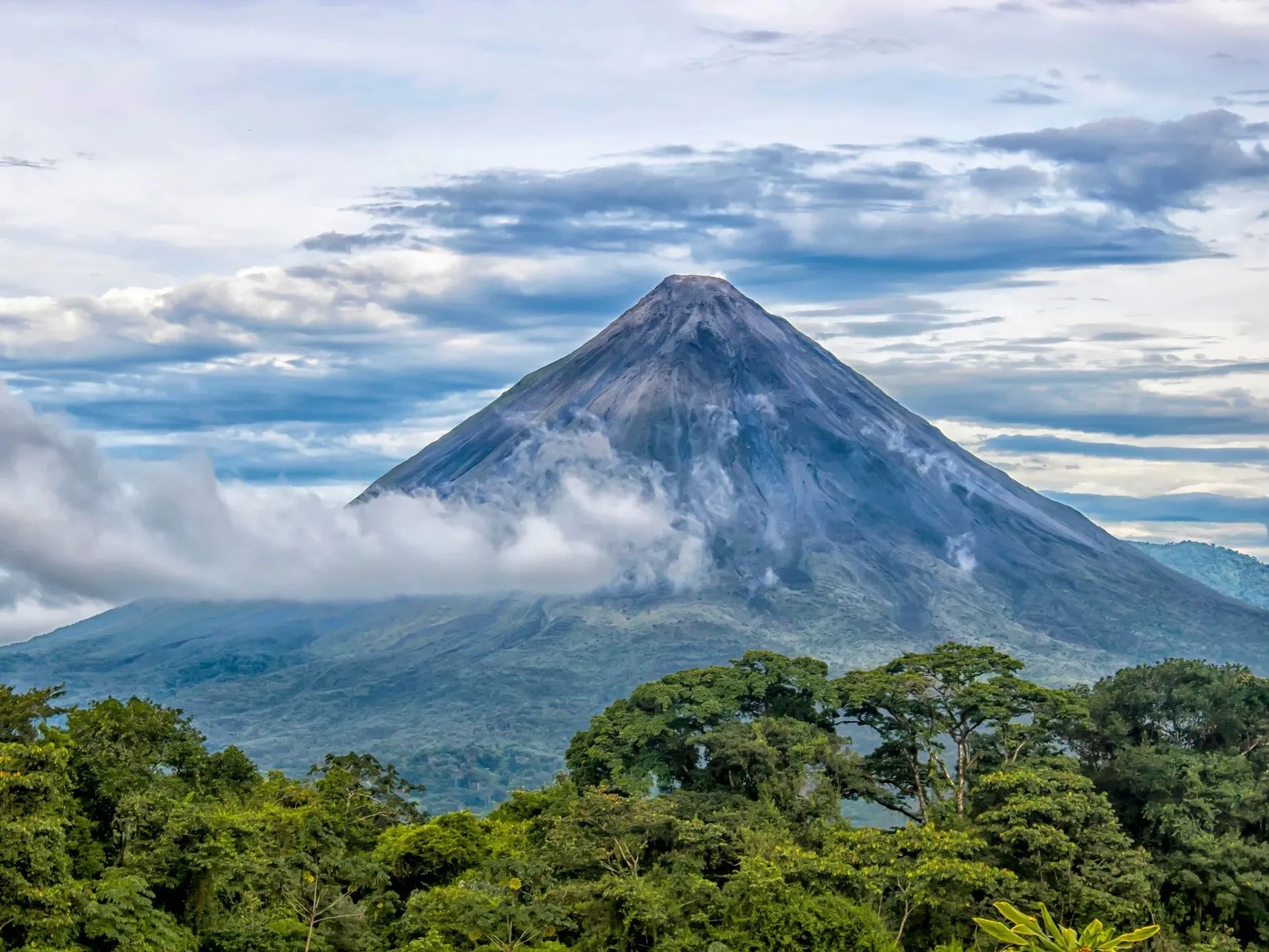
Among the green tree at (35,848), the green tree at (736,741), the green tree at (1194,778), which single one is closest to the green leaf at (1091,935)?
the green tree at (35,848)

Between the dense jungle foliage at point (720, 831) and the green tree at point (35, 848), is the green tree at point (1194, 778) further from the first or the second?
the green tree at point (35, 848)

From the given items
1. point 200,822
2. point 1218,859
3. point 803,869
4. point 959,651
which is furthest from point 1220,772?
point 200,822

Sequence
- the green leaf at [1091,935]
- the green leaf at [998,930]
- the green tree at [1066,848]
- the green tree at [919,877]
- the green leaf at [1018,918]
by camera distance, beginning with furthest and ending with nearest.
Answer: the green tree at [1066,848] < the green tree at [919,877] < the green leaf at [1091,935] < the green leaf at [1018,918] < the green leaf at [998,930]

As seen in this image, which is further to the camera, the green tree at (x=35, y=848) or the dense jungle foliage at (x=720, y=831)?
the dense jungle foliage at (x=720, y=831)

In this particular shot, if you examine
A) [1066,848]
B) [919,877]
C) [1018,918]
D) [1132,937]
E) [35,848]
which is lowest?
[919,877]

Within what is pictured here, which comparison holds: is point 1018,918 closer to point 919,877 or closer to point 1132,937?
point 1132,937

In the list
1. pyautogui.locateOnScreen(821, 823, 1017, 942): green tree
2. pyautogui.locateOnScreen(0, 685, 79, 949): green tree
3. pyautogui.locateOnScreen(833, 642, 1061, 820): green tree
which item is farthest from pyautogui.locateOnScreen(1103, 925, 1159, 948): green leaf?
pyautogui.locateOnScreen(833, 642, 1061, 820): green tree

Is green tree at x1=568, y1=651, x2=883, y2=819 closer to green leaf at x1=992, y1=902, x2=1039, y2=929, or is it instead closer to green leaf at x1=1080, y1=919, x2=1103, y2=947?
green leaf at x1=1080, y1=919, x2=1103, y2=947

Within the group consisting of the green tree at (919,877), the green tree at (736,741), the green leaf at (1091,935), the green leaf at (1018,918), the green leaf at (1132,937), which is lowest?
the green tree at (919,877)

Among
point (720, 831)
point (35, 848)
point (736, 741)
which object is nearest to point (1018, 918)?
point (35, 848)
